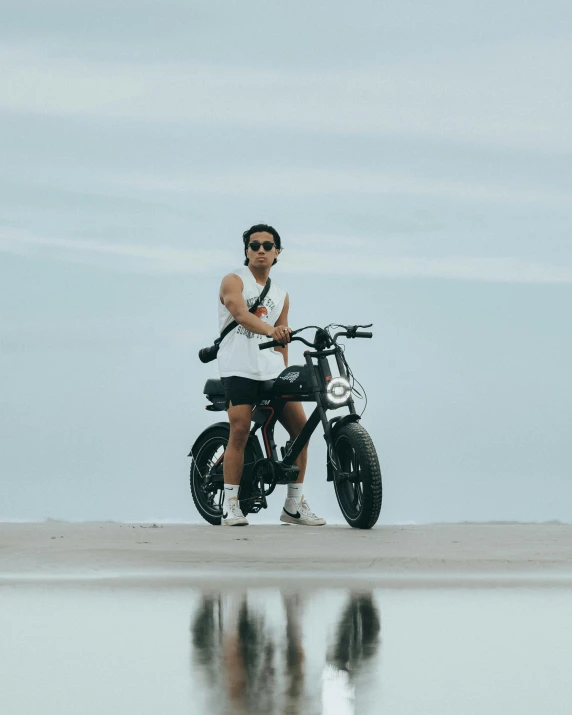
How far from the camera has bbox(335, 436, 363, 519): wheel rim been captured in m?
10.3

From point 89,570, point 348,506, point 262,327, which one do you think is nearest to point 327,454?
point 348,506

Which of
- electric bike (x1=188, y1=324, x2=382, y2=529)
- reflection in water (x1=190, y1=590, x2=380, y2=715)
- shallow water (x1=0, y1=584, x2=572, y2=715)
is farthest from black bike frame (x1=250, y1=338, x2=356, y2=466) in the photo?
reflection in water (x1=190, y1=590, x2=380, y2=715)

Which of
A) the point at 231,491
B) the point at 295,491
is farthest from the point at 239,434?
the point at 295,491

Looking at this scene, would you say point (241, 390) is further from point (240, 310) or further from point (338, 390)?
point (338, 390)

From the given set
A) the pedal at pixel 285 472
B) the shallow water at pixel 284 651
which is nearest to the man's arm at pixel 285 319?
the pedal at pixel 285 472

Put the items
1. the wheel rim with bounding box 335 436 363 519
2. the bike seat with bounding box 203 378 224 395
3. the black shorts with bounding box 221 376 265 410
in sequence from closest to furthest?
the wheel rim with bounding box 335 436 363 519 < the black shorts with bounding box 221 376 265 410 < the bike seat with bounding box 203 378 224 395

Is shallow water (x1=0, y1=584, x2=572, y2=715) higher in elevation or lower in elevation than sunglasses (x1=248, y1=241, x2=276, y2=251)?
lower

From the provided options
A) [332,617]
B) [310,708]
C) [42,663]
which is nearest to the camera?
[310,708]

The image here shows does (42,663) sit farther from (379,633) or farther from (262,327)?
(262,327)

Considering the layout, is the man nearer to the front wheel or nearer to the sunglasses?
the sunglasses

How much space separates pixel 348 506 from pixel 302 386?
1088 mm

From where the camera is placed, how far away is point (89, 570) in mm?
8336

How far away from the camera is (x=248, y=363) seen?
10883mm

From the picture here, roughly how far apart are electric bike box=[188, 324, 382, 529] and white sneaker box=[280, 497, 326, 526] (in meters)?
0.27
